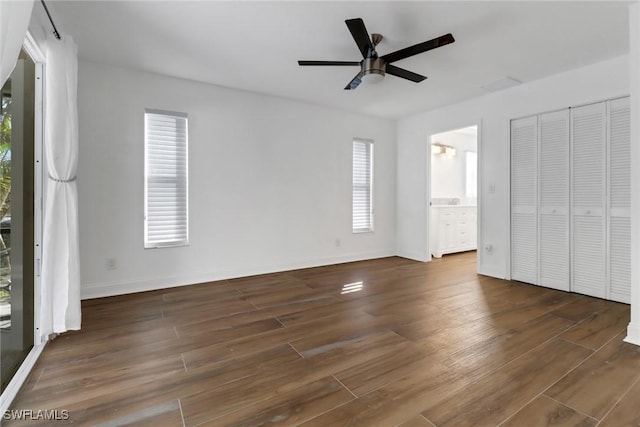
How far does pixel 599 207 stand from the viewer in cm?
319

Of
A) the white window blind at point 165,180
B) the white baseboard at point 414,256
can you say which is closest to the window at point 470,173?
the white baseboard at point 414,256

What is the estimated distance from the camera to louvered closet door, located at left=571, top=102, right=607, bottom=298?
317 centimetres

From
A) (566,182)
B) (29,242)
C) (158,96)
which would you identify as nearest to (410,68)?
(566,182)

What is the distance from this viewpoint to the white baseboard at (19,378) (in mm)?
1516

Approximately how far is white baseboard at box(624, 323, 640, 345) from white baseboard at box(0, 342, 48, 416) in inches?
153

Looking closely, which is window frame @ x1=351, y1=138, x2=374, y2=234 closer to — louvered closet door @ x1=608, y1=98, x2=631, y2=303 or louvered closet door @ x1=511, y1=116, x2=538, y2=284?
louvered closet door @ x1=511, y1=116, x2=538, y2=284

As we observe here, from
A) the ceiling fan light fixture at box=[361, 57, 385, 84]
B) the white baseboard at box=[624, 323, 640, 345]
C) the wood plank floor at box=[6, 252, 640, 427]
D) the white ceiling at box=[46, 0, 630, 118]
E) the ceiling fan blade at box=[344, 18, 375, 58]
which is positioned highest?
the white ceiling at box=[46, 0, 630, 118]

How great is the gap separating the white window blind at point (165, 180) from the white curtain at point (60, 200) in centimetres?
128

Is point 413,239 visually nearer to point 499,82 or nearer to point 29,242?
point 499,82

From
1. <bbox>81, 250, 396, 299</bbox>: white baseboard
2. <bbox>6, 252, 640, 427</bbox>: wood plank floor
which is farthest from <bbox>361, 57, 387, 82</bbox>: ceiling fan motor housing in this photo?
<bbox>81, 250, 396, 299</bbox>: white baseboard

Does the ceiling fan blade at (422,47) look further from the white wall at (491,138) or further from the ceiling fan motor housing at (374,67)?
the white wall at (491,138)

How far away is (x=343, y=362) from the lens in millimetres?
1947

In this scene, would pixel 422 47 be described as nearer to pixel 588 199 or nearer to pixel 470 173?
pixel 588 199

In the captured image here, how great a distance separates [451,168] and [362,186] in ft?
8.91
